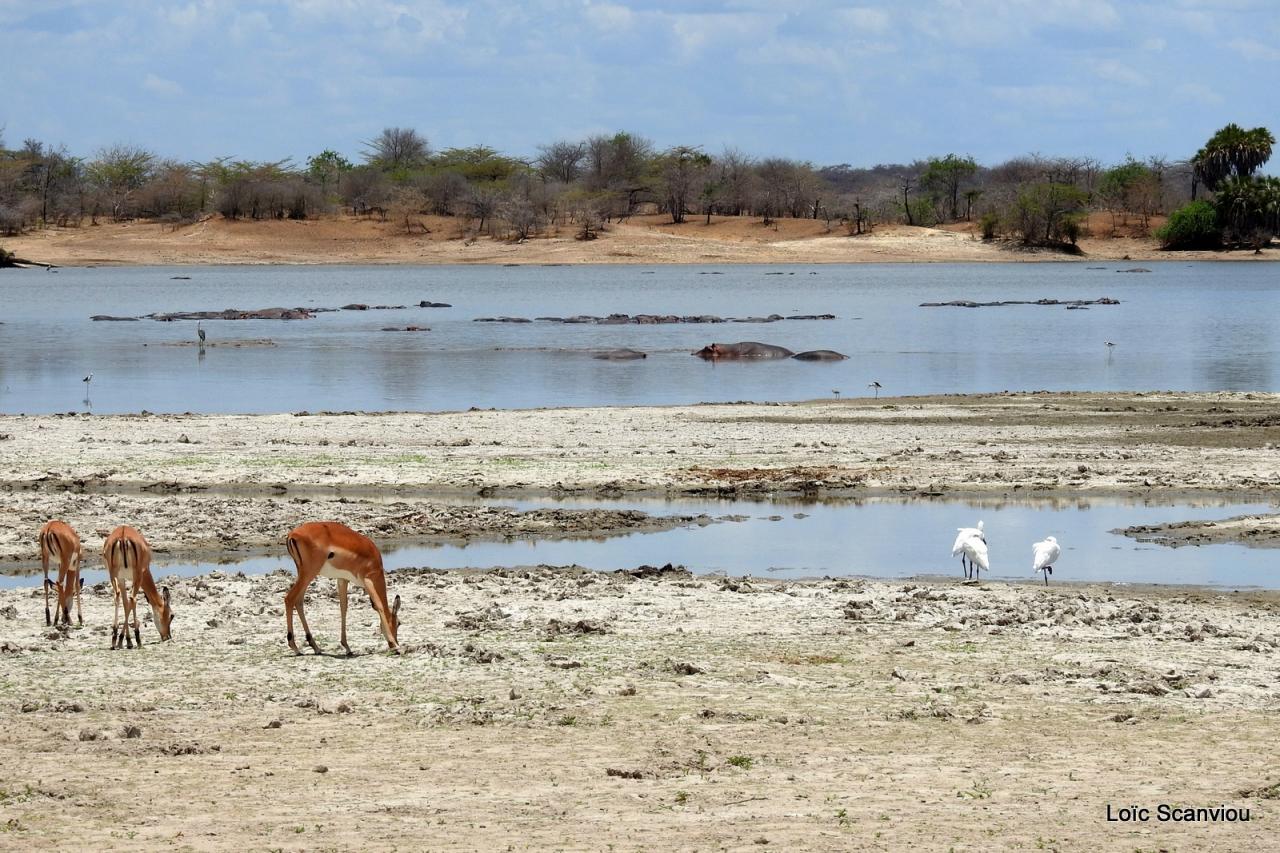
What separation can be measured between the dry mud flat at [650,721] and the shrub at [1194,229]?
106 meters

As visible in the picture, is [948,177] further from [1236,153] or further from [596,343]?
[596,343]

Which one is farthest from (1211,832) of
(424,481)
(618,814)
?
(424,481)

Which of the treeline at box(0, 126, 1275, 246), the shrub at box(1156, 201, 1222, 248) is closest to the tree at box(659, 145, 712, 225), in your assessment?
the treeline at box(0, 126, 1275, 246)

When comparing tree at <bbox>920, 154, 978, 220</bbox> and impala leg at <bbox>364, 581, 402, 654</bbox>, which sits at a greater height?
tree at <bbox>920, 154, 978, 220</bbox>

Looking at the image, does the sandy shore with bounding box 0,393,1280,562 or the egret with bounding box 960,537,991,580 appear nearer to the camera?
the egret with bounding box 960,537,991,580

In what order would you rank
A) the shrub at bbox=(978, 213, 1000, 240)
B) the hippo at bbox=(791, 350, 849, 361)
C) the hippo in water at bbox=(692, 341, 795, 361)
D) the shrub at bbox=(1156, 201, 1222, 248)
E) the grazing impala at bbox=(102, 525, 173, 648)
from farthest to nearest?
the shrub at bbox=(978, 213, 1000, 240), the shrub at bbox=(1156, 201, 1222, 248), the hippo in water at bbox=(692, 341, 795, 361), the hippo at bbox=(791, 350, 849, 361), the grazing impala at bbox=(102, 525, 173, 648)

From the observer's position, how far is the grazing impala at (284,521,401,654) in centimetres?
942

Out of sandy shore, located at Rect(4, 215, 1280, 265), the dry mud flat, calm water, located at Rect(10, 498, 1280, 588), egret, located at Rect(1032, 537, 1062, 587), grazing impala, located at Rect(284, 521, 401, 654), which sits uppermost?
sandy shore, located at Rect(4, 215, 1280, 265)

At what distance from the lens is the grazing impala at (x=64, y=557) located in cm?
1060

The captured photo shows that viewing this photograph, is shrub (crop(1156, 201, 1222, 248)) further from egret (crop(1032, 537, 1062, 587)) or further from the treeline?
egret (crop(1032, 537, 1062, 587))

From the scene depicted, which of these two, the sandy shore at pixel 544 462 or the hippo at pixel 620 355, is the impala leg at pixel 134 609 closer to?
the sandy shore at pixel 544 462

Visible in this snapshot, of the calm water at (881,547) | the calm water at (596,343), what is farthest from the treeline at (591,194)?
the calm water at (881,547)

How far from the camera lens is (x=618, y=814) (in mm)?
6957

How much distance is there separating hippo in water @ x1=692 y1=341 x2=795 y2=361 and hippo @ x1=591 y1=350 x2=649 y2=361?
1.48 m
